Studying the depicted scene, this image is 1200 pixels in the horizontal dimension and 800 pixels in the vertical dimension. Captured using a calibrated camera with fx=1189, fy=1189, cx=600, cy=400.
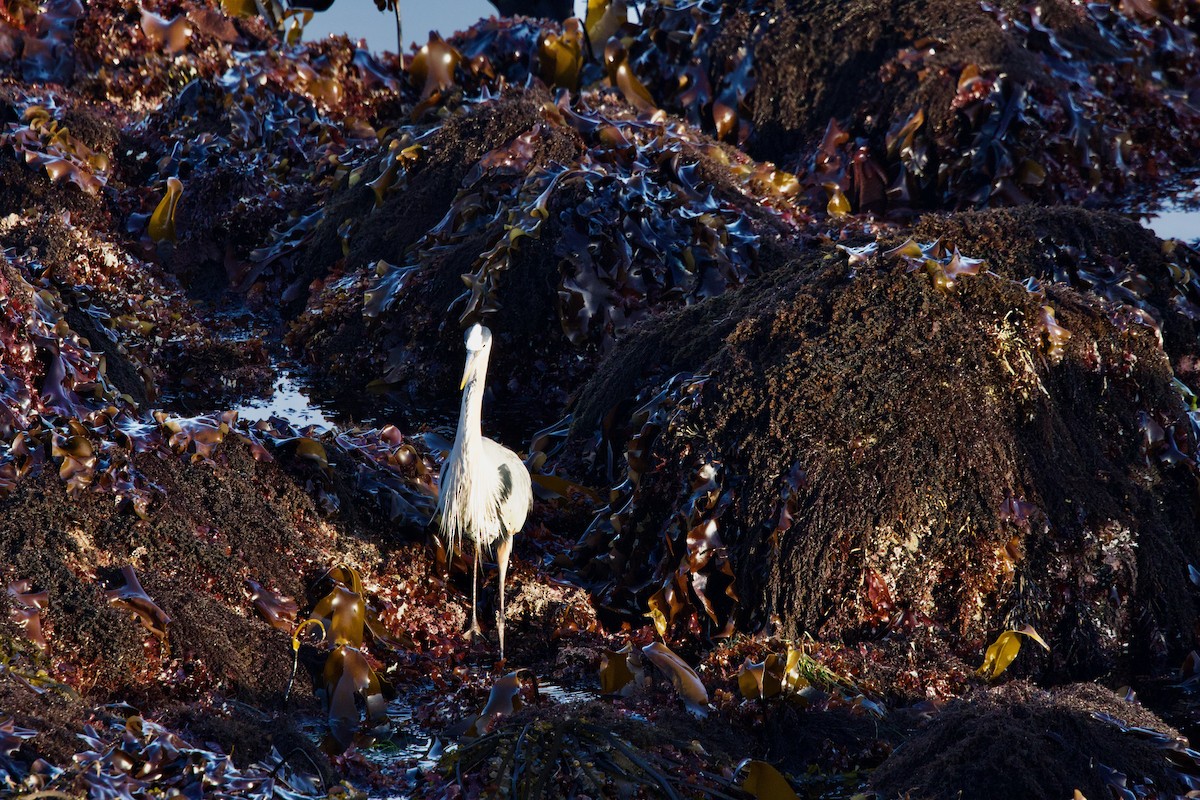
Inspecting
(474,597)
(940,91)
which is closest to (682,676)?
(474,597)

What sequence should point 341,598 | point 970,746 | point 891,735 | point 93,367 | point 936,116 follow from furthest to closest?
point 936,116
point 93,367
point 341,598
point 891,735
point 970,746

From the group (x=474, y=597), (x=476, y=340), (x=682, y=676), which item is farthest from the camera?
(x=474, y=597)

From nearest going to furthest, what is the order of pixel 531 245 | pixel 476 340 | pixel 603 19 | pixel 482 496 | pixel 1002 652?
pixel 1002 652, pixel 476 340, pixel 482 496, pixel 531 245, pixel 603 19

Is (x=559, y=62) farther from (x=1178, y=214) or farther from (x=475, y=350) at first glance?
(x=475, y=350)

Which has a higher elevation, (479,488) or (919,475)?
(919,475)

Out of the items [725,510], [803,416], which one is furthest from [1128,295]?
[725,510]

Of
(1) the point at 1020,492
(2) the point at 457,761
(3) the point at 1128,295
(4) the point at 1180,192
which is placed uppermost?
(4) the point at 1180,192

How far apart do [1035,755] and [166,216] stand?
7.01 m

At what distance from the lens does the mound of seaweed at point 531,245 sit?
630 centimetres

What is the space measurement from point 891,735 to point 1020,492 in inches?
48.7

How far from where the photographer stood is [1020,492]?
4379 mm

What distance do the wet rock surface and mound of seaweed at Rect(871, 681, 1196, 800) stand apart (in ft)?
0.04

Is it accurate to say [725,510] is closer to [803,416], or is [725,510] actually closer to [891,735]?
[803,416]

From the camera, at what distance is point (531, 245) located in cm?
637
